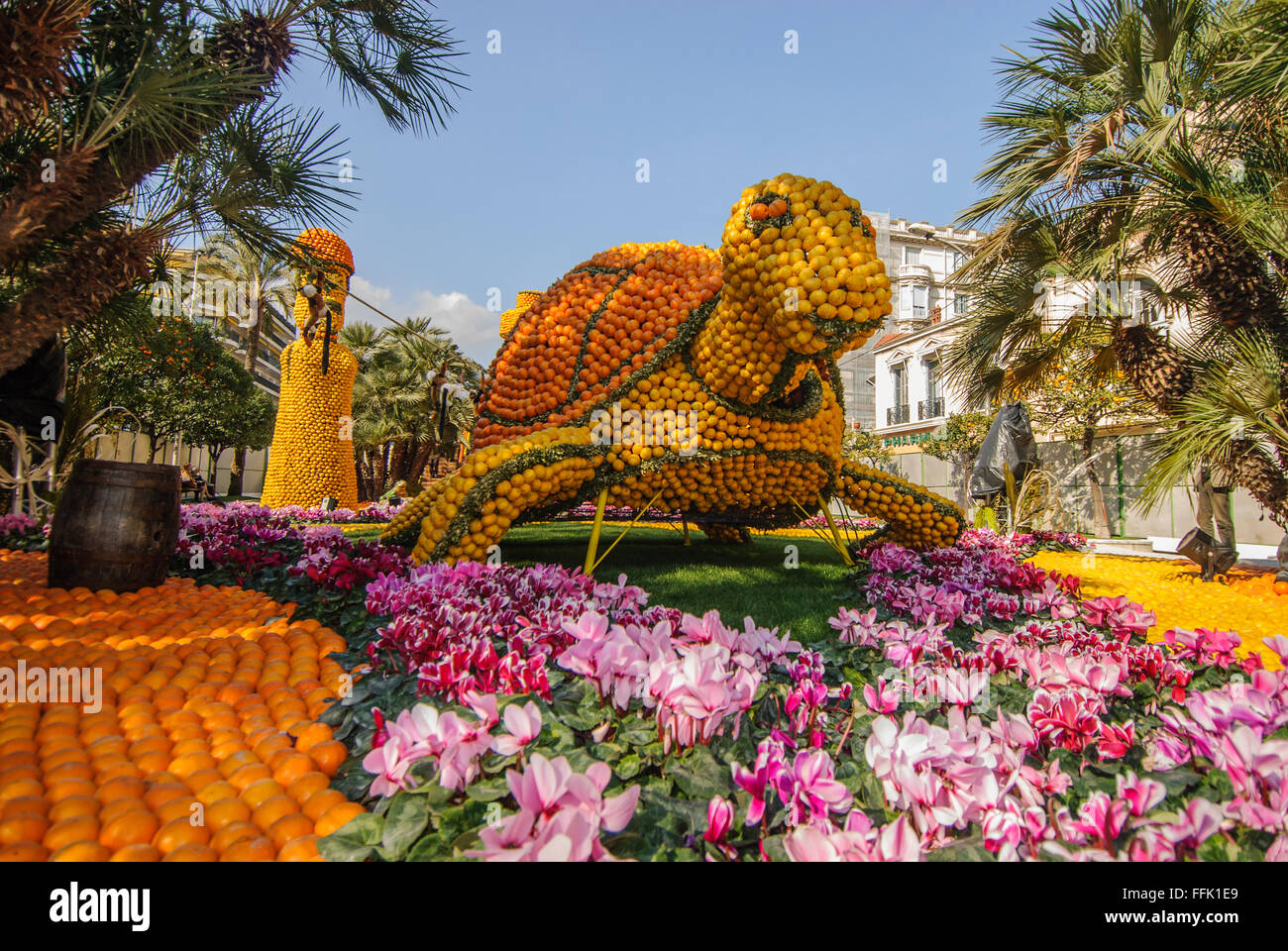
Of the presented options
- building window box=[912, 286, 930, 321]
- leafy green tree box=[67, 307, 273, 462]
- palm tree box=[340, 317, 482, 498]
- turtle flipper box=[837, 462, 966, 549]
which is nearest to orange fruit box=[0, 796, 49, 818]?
turtle flipper box=[837, 462, 966, 549]

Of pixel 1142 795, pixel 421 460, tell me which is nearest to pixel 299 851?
pixel 1142 795

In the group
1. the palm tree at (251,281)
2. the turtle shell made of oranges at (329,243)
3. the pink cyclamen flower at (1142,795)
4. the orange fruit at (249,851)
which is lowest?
the orange fruit at (249,851)

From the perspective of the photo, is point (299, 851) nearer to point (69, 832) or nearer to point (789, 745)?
point (69, 832)

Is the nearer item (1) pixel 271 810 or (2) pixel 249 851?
(2) pixel 249 851

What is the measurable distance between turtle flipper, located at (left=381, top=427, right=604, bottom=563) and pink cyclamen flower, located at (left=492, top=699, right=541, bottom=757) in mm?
2626

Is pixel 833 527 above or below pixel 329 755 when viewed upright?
above

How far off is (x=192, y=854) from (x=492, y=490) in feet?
8.86

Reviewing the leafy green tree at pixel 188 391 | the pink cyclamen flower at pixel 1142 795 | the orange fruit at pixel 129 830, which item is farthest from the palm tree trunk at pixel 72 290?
the leafy green tree at pixel 188 391

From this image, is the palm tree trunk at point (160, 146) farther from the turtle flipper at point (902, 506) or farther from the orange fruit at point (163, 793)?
the turtle flipper at point (902, 506)

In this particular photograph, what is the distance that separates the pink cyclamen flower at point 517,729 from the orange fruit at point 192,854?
2.21 feet

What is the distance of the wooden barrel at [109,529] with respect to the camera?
3.91m

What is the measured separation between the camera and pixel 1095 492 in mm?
17906

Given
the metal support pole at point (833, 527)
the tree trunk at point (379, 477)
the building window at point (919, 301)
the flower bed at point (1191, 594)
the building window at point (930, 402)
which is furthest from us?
the building window at point (919, 301)
